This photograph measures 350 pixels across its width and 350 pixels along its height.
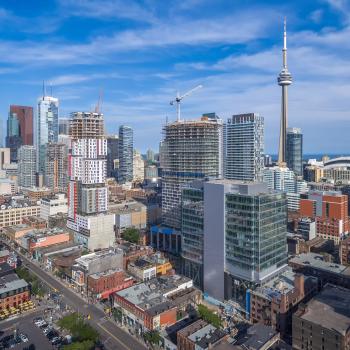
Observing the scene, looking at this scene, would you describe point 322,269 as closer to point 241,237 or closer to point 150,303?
point 241,237

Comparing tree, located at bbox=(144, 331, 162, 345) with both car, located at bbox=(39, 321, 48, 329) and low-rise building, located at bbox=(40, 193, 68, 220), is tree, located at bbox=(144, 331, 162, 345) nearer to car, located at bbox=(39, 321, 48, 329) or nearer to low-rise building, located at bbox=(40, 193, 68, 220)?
car, located at bbox=(39, 321, 48, 329)

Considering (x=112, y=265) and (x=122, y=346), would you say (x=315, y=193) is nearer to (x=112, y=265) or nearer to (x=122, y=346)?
(x=112, y=265)

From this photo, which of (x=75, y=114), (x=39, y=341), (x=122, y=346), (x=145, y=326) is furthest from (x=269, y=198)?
(x=75, y=114)

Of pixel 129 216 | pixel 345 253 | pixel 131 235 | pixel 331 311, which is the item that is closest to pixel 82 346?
pixel 331 311

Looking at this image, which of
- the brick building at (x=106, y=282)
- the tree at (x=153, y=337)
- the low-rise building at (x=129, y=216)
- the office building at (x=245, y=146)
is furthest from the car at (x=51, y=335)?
the office building at (x=245, y=146)

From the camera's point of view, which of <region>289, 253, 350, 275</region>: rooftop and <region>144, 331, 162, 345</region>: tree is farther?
<region>289, 253, 350, 275</region>: rooftop

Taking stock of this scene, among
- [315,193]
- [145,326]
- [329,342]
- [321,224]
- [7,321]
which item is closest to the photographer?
[329,342]

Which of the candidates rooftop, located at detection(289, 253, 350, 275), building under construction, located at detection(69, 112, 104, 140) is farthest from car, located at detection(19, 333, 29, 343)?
building under construction, located at detection(69, 112, 104, 140)
